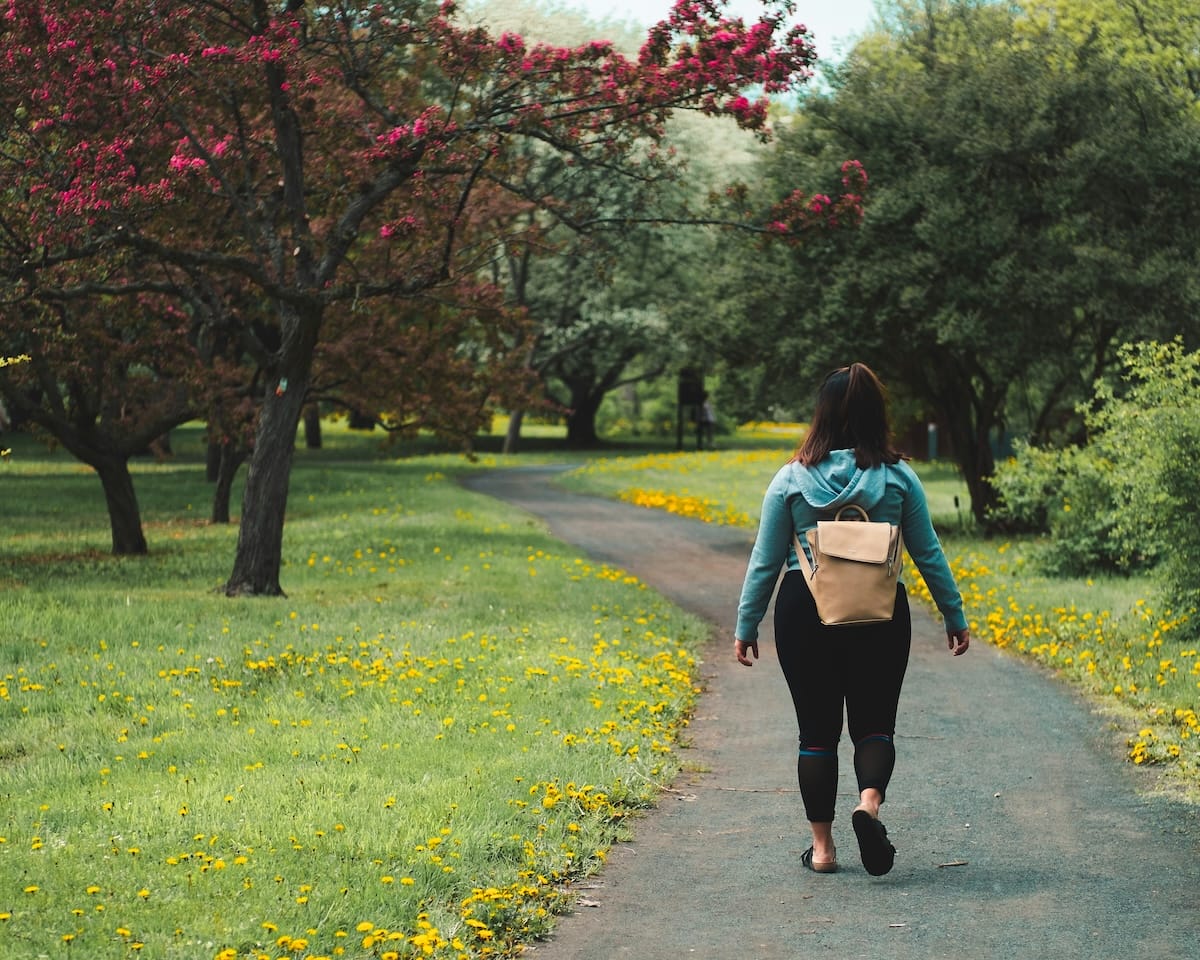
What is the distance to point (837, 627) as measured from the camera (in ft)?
18.5

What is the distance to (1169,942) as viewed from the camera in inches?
191

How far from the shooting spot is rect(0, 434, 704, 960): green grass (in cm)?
501

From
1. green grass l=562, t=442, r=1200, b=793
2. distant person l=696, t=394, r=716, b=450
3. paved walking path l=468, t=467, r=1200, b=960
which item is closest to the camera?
paved walking path l=468, t=467, r=1200, b=960

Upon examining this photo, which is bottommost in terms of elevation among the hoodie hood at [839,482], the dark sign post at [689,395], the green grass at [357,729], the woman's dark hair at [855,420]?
the green grass at [357,729]

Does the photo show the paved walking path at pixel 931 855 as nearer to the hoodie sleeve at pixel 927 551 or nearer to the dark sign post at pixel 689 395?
the hoodie sleeve at pixel 927 551

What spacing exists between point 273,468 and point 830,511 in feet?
32.1

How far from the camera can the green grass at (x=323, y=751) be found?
16.4 ft

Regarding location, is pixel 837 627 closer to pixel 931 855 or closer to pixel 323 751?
pixel 931 855

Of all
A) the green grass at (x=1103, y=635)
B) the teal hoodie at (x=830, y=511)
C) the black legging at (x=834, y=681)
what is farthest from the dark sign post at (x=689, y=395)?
the black legging at (x=834, y=681)

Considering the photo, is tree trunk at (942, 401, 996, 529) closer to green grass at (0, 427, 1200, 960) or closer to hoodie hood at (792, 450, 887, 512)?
Result: green grass at (0, 427, 1200, 960)

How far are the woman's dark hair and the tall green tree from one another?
45.0 feet

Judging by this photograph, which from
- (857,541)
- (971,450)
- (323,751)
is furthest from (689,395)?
(857,541)

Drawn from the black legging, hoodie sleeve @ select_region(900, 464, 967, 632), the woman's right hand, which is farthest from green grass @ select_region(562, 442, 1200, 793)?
the black legging

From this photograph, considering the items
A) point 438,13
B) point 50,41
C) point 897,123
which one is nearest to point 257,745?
point 50,41
